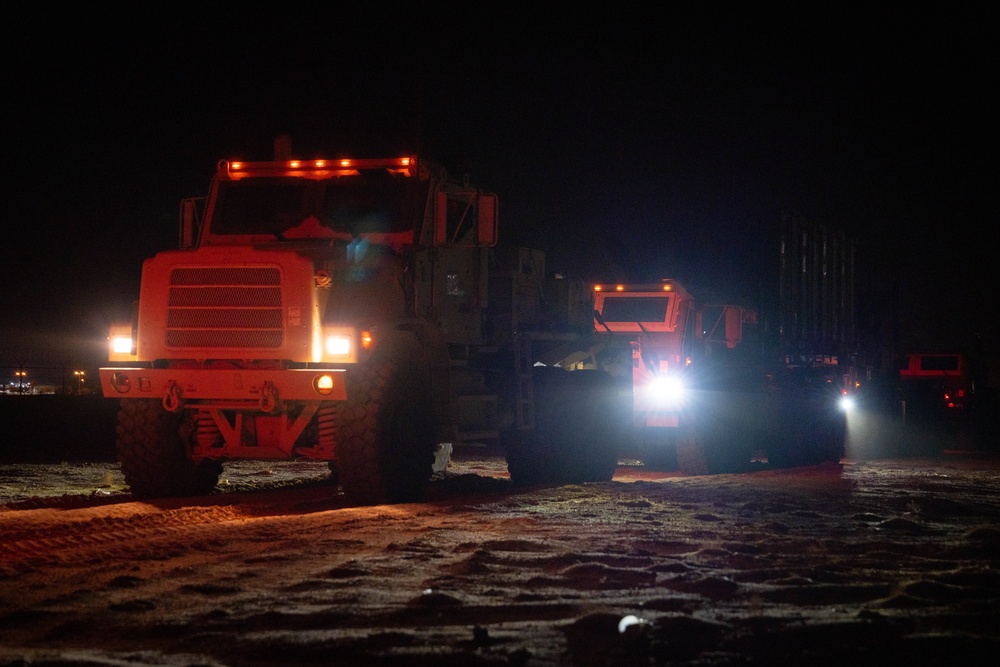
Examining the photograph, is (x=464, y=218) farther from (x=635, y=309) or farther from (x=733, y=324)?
(x=733, y=324)

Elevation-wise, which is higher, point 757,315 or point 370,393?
point 757,315

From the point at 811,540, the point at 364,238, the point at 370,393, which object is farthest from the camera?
the point at 364,238

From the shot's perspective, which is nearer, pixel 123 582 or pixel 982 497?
pixel 123 582

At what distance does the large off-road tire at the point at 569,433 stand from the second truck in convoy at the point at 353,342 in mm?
24

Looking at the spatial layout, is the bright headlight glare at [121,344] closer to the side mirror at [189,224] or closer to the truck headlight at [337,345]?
the side mirror at [189,224]

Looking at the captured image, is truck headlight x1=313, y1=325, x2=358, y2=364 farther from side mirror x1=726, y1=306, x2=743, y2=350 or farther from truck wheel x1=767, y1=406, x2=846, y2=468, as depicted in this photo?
truck wheel x1=767, y1=406, x2=846, y2=468

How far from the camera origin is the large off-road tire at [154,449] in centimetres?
1262

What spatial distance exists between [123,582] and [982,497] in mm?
10412

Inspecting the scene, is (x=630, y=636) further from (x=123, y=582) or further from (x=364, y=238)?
(x=364, y=238)

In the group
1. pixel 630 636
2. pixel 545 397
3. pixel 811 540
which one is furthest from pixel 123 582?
pixel 545 397

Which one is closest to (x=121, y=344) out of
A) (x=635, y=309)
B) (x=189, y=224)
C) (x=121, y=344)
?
(x=121, y=344)

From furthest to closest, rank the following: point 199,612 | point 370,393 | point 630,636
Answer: point 370,393
point 199,612
point 630,636

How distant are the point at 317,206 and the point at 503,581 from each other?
634cm

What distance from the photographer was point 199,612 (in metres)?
7.20
